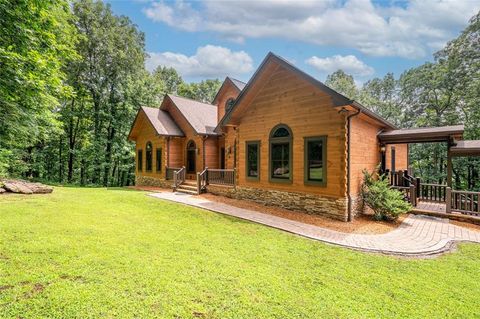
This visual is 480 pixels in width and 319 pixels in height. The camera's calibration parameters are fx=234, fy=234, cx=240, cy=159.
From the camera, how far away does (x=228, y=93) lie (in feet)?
54.3

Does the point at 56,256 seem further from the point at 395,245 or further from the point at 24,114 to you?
the point at 395,245

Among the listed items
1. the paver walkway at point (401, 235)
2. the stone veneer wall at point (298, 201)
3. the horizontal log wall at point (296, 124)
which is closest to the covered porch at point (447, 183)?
the paver walkway at point (401, 235)

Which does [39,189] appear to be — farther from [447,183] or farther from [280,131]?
[447,183]

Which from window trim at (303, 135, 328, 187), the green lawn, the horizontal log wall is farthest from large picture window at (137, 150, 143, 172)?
window trim at (303, 135, 328, 187)

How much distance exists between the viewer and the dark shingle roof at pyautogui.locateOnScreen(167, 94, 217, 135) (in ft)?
52.9

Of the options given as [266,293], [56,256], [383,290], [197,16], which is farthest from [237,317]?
[197,16]

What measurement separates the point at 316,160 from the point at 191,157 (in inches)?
402

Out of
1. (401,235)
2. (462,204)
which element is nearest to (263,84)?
(401,235)

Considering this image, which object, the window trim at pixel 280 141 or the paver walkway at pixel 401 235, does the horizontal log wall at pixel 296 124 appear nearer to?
the window trim at pixel 280 141

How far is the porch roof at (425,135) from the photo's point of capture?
898 centimetres

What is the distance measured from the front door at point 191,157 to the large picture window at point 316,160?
9.26m

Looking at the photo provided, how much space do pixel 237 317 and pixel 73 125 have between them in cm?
2839

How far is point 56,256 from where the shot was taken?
4.35 m

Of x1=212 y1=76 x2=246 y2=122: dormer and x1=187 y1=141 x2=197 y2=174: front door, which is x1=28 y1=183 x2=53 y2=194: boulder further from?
x1=212 y1=76 x2=246 y2=122: dormer
